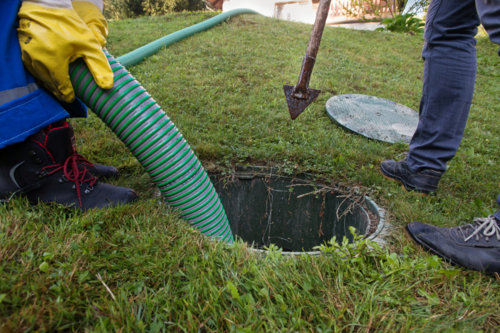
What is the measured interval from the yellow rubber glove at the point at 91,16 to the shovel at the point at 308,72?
1297 mm

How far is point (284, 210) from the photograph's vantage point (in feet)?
8.54

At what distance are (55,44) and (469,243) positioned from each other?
6.57ft

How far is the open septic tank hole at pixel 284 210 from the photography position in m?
2.25

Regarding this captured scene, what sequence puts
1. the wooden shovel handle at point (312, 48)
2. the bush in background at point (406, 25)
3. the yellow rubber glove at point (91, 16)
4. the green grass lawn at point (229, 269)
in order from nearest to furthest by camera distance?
the green grass lawn at point (229, 269) → the yellow rubber glove at point (91, 16) → the wooden shovel handle at point (312, 48) → the bush in background at point (406, 25)

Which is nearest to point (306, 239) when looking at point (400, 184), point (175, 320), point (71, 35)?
point (400, 184)

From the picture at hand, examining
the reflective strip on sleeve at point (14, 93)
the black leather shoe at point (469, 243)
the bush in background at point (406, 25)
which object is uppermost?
the bush in background at point (406, 25)

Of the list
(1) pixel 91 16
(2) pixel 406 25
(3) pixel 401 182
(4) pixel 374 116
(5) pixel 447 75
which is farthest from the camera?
(2) pixel 406 25

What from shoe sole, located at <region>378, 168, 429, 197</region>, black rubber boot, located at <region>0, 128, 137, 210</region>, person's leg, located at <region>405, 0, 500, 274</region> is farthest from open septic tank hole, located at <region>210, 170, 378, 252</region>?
black rubber boot, located at <region>0, 128, 137, 210</region>

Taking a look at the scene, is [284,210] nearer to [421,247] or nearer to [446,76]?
[421,247]

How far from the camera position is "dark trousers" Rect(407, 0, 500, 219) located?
1735 millimetres

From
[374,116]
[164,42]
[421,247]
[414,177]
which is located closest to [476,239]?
[421,247]

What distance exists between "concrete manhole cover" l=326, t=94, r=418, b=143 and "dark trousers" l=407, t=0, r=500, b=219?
0.98 metres

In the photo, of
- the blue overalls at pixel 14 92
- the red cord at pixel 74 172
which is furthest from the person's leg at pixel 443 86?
the blue overalls at pixel 14 92

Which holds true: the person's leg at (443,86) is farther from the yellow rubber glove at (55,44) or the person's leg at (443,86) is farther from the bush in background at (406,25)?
the bush in background at (406,25)
